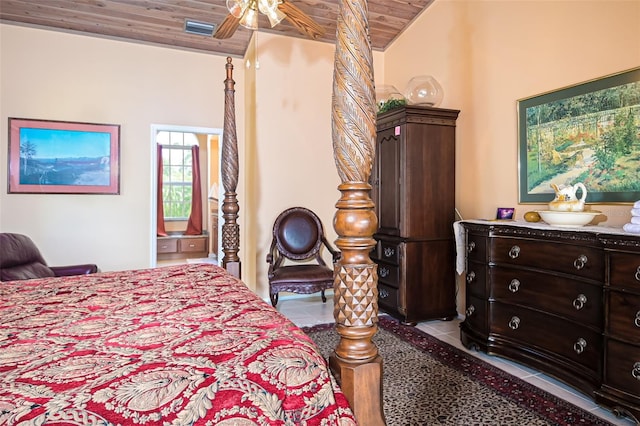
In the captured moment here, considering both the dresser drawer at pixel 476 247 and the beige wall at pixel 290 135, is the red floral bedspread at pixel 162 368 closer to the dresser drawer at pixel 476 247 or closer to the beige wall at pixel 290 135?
the dresser drawer at pixel 476 247

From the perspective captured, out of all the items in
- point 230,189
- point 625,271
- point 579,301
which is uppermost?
point 230,189

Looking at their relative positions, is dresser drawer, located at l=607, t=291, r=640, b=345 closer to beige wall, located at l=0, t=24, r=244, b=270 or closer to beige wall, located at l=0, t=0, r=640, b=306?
beige wall, located at l=0, t=0, r=640, b=306

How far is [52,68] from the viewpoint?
4.10 metres

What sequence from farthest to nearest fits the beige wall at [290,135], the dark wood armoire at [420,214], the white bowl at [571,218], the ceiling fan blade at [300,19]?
the beige wall at [290,135]
the dark wood armoire at [420,214]
the ceiling fan blade at [300,19]
the white bowl at [571,218]

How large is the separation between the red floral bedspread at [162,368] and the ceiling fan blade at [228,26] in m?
2.11

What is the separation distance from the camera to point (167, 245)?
7449 millimetres

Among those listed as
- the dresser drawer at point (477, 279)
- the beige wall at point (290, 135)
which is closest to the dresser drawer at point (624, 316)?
the dresser drawer at point (477, 279)

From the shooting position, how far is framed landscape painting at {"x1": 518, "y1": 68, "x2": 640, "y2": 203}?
2404mm

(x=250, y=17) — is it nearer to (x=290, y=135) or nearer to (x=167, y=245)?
(x=290, y=135)

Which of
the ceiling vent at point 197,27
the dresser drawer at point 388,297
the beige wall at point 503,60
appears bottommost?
the dresser drawer at point 388,297

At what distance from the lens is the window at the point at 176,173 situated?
26.9ft

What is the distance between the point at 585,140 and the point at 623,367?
1.52 m

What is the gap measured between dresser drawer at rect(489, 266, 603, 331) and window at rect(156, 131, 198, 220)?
6990 mm

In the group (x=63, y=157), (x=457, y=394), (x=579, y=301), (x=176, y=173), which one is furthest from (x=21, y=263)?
(x=176, y=173)
